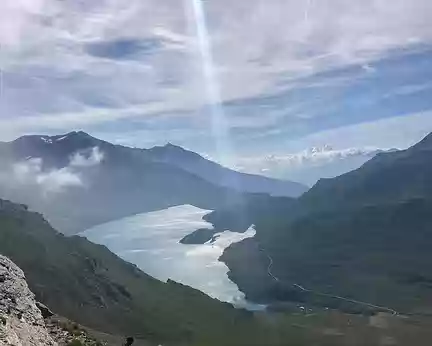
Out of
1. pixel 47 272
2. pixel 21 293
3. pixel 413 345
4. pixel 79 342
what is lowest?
pixel 413 345

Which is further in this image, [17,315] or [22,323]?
[17,315]

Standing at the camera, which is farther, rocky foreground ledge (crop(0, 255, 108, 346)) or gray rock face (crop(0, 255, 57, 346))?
rocky foreground ledge (crop(0, 255, 108, 346))

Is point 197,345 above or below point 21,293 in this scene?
below

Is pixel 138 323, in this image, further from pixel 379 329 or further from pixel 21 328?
pixel 21 328

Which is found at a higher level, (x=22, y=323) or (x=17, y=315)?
(x=17, y=315)

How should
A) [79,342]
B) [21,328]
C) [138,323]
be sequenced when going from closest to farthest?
1. [21,328]
2. [79,342]
3. [138,323]

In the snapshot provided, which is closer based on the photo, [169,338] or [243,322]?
[169,338]

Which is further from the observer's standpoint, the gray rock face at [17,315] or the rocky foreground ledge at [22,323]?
the rocky foreground ledge at [22,323]

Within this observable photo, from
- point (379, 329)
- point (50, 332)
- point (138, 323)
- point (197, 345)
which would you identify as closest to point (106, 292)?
point (138, 323)
